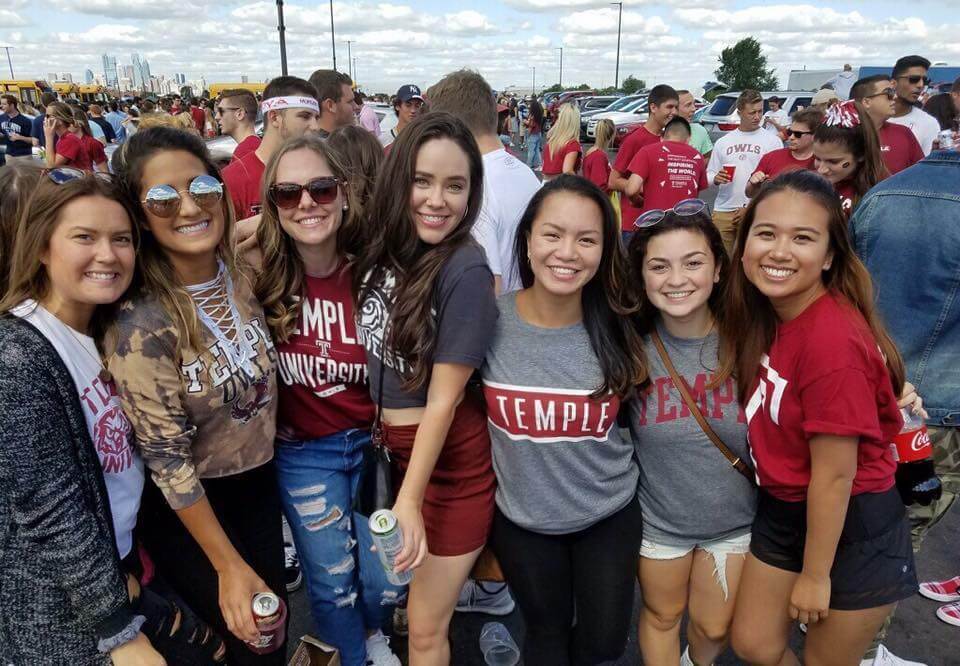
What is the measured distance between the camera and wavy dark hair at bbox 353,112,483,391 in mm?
1938

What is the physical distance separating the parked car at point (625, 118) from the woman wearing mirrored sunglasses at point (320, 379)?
52.9 feet

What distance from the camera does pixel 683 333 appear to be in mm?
2117

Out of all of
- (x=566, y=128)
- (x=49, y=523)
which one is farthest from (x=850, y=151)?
(x=566, y=128)

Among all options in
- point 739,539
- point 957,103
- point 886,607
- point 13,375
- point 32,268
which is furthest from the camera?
point 957,103

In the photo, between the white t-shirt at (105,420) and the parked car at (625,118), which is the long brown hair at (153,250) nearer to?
the white t-shirt at (105,420)

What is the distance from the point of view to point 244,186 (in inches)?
152

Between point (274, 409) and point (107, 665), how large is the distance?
0.83 m

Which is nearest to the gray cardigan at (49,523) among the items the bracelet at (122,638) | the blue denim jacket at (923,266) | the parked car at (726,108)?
the bracelet at (122,638)

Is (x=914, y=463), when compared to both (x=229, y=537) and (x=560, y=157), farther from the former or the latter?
(x=560, y=157)

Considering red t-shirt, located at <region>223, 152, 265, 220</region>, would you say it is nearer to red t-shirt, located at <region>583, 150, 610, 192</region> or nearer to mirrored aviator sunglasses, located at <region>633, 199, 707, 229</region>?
mirrored aviator sunglasses, located at <region>633, 199, 707, 229</region>

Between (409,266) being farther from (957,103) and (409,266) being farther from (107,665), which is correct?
(957,103)

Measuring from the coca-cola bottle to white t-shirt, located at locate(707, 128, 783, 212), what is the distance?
15.5 feet

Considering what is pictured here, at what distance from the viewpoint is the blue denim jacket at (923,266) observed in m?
2.16

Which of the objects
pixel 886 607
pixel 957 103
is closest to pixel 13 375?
pixel 886 607
